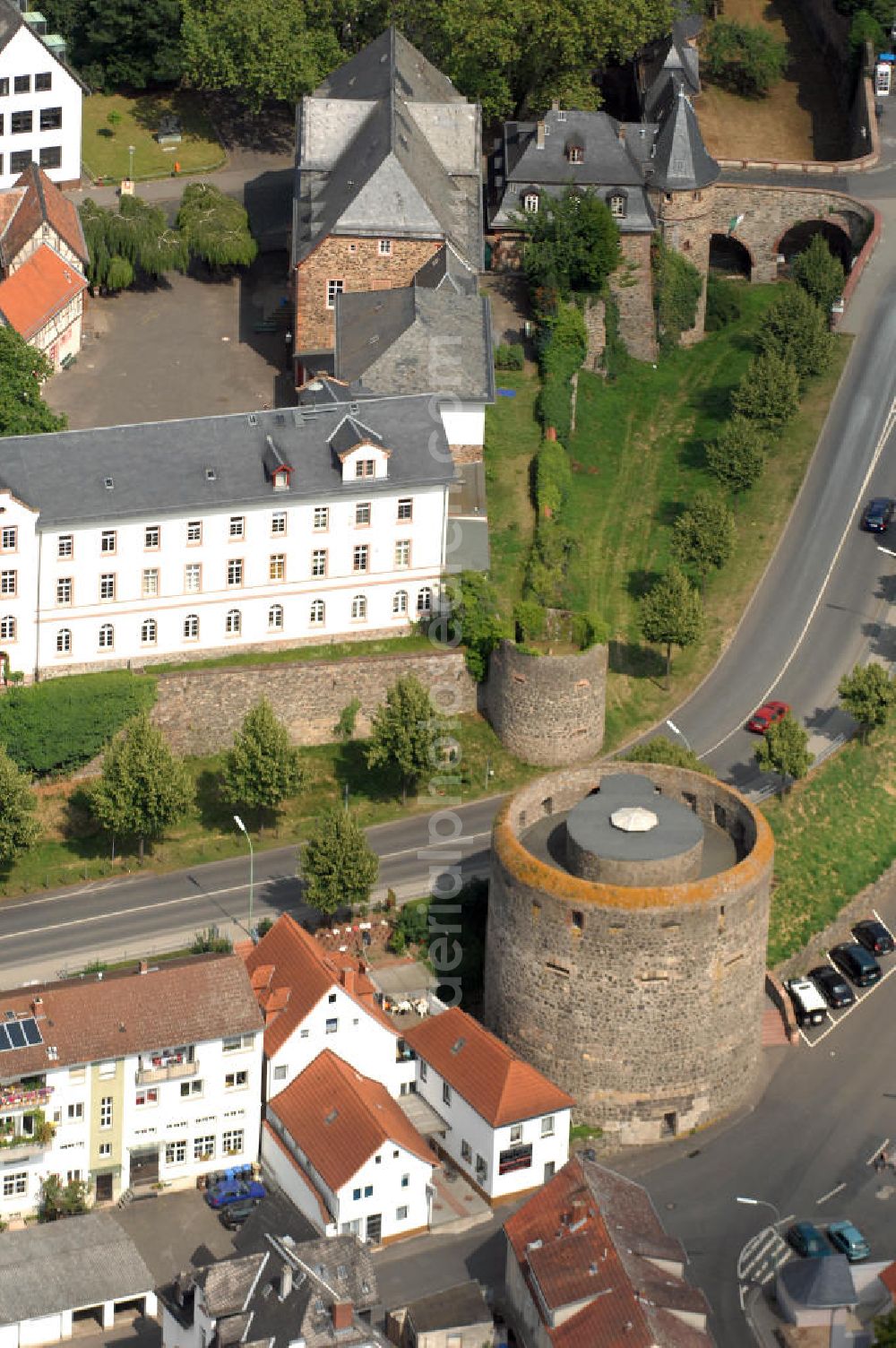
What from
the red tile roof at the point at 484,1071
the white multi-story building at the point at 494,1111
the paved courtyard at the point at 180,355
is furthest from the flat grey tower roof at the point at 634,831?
the paved courtyard at the point at 180,355

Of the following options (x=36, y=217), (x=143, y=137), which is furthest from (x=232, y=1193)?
(x=143, y=137)

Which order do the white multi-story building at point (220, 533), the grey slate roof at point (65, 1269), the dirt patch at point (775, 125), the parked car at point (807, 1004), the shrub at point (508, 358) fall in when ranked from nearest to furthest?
the grey slate roof at point (65, 1269), the parked car at point (807, 1004), the white multi-story building at point (220, 533), the shrub at point (508, 358), the dirt patch at point (775, 125)

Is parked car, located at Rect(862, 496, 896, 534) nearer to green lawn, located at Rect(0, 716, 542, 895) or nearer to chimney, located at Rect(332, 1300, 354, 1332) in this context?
green lawn, located at Rect(0, 716, 542, 895)

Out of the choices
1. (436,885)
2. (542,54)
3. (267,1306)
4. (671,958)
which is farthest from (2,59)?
(267,1306)

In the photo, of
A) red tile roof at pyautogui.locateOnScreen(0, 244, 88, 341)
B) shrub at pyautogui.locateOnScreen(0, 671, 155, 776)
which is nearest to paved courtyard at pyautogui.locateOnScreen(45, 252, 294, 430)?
red tile roof at pyautogui.locateOnScreen(0, 244, 88, 341)

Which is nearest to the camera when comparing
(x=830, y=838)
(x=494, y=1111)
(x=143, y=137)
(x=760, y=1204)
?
(x=494, y=1111)

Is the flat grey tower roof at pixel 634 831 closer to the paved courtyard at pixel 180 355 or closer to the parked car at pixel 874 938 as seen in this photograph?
the parked car at pixel 874 938

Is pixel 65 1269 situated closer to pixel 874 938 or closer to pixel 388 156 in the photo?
pixel 874 938

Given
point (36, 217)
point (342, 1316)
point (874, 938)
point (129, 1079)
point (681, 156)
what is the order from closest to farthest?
point (342, 1316) < point (129, 1079) < point (874, 938) < point (36, 217) < point (681, 156)
